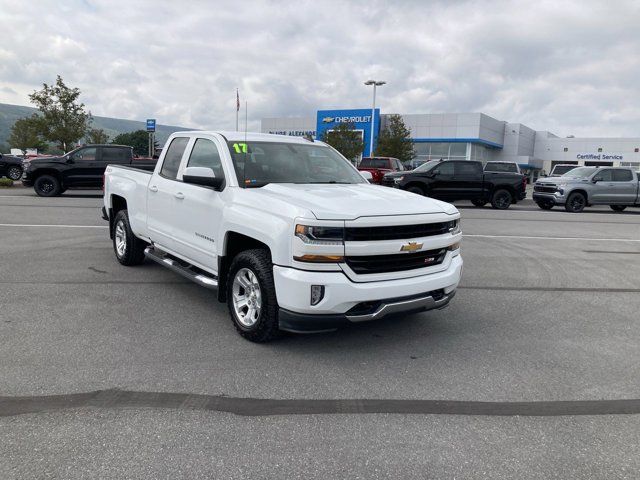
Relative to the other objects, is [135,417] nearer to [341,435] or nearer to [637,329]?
[341,435]

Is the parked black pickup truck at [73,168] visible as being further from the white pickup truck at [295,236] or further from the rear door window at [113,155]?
the white pickup truck at [295,236]

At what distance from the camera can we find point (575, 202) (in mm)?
20000

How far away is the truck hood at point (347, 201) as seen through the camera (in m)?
4.09

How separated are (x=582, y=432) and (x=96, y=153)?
19301 millimetres

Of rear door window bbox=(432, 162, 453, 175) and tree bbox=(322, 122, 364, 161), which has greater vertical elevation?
tree bbox=(322, 122, 364, 161)

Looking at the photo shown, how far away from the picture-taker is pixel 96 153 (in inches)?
758

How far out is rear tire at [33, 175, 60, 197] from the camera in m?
18.9

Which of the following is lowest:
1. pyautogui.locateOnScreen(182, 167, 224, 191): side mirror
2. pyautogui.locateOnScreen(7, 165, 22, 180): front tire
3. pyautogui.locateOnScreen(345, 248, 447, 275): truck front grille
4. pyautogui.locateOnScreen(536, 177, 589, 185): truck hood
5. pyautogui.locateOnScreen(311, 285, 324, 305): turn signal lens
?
pyautogui.locateOnScreen(7, 165, 22, 180): front tire

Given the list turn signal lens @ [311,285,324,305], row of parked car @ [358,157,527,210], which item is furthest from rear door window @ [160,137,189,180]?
row of parked car @ [358,157,527,210]

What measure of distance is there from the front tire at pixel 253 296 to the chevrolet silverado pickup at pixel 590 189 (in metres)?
18.2

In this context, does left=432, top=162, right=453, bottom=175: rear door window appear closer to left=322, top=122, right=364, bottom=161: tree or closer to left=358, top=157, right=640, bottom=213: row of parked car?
left=358, top=157, right=640, bottom=213: row of parked car

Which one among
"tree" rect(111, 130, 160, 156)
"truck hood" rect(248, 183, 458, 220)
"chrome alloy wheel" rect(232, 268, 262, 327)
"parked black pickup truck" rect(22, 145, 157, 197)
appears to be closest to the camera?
"truck hood" rect(248, 183, 458, 220)

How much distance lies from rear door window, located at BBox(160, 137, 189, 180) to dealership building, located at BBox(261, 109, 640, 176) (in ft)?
148

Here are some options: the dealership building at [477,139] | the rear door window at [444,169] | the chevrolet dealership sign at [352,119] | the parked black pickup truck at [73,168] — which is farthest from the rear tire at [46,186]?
the chevrolet dealership sign at [352,119]
